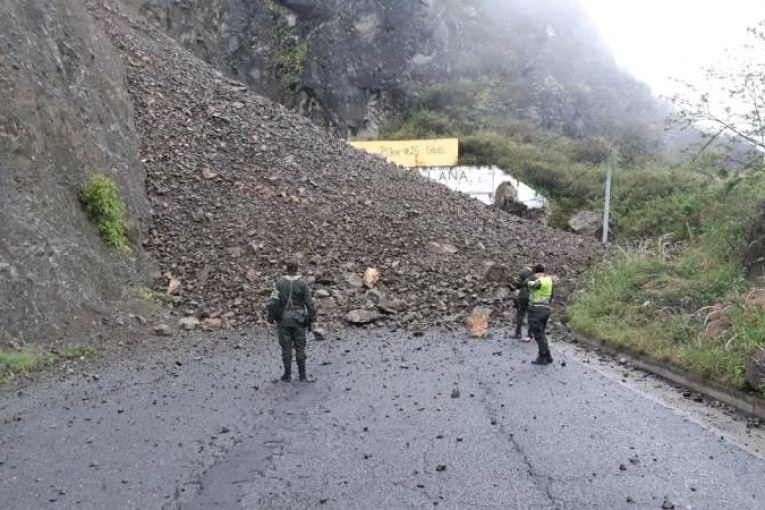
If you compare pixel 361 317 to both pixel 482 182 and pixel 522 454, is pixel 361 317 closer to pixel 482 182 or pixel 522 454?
pixel 522 454

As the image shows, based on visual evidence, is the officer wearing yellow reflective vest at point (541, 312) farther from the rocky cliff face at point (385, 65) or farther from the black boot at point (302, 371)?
the rocky cliff face at point (385, 65)

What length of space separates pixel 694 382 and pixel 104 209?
11.1 meters

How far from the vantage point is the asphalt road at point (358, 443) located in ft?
15.1

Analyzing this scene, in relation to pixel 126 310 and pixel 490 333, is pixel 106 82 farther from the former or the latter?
pixel 490 333

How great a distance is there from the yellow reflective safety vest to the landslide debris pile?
11.4 feet

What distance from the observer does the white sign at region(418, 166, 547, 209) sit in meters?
30.8

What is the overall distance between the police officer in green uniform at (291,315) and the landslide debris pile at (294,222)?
172 inches

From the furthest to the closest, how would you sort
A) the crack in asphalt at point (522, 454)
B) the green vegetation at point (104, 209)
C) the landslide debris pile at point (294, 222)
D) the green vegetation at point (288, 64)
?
the green vegetation at point (288, 64)
the landslide debris pile at point (294, 222)
the green vegetation at point (104, 209)
the crack in asphalt at point (522, 454)

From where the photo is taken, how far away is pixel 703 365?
8086 mm

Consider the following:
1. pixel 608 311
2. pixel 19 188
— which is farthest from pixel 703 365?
pixel 19 188

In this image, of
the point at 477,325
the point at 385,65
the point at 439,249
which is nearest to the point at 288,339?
the point at 477,325

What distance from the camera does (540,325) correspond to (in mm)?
9320

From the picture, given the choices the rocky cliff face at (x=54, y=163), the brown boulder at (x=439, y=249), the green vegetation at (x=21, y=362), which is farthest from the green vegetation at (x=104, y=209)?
the brown boulder at (x=439, y=249)

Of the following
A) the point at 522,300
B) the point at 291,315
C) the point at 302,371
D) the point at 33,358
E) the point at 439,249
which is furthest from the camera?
the point at 439,249
